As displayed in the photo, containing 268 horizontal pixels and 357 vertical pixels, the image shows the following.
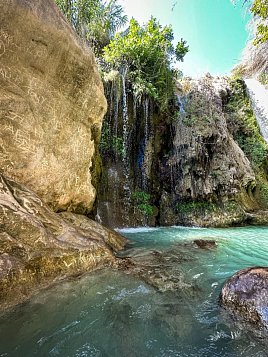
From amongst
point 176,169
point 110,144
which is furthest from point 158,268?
point 176,169

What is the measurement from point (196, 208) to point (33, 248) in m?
8.42

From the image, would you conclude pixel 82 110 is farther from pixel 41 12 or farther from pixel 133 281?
pixel 133 281

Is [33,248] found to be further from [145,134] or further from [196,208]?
[145,134]

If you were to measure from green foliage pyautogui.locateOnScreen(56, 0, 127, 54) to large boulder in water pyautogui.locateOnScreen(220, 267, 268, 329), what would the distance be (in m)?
10.9

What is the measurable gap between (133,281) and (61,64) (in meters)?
4.38

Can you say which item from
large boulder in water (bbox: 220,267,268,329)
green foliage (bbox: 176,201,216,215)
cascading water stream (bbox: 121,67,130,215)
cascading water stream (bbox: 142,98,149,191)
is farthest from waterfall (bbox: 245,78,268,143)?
large boulder in water (bbox: 220,267,268,329)

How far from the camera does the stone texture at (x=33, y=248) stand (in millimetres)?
2670

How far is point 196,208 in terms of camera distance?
10.4 metres

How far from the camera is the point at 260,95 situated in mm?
16406

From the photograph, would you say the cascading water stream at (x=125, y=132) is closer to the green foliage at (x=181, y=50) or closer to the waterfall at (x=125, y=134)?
the waterfall at (x=125, y=134)

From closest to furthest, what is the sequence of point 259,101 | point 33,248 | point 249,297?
point 249,297, point 33,248, point 259,101

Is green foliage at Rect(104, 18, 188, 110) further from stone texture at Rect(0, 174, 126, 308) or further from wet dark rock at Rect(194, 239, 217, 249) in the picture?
stone texture at Rect(0, 174, 126, 308)

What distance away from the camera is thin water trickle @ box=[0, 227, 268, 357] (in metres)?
1.92

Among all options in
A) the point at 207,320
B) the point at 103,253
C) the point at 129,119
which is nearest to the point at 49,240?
the point at 103,253
